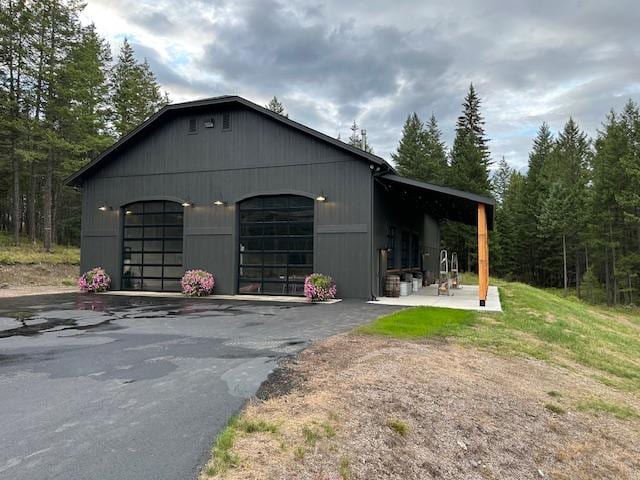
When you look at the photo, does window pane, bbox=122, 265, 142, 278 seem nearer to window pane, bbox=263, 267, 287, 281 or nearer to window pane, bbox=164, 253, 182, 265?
window pane, bbox=164, 253, 182, 265

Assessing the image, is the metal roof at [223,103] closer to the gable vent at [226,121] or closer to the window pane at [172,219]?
the gable vent at [226,121]

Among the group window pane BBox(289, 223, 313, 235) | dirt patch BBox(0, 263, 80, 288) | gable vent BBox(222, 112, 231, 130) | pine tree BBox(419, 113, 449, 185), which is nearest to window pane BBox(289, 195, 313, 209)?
window pane BBox(289, 223, 313, 235)

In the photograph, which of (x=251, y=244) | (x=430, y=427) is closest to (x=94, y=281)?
(x=251, y=244)

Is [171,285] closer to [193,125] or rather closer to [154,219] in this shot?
[154,219]

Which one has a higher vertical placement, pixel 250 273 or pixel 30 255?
pixel 30 255

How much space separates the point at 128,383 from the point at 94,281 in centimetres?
1248

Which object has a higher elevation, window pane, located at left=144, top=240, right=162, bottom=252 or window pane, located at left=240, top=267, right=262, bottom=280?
window pane, located at left=144, top=240, right=162, bottom=252

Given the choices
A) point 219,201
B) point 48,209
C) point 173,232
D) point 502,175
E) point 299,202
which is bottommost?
point 173,232

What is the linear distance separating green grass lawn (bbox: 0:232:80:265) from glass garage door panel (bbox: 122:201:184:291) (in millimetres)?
6429

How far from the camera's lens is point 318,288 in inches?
480

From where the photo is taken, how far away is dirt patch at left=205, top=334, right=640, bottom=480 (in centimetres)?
283

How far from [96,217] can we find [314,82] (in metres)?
14.8

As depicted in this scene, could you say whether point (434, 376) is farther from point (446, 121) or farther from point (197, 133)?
point (446, 121)

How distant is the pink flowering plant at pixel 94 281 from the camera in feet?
48.9
